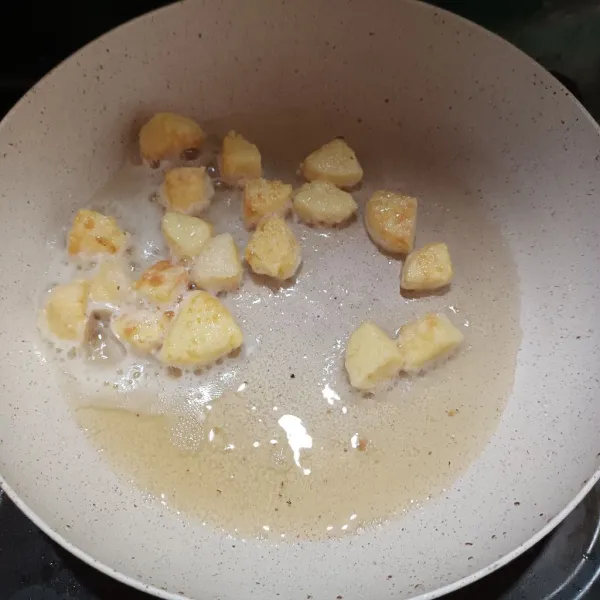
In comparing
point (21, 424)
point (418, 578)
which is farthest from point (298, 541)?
point (21, 424)

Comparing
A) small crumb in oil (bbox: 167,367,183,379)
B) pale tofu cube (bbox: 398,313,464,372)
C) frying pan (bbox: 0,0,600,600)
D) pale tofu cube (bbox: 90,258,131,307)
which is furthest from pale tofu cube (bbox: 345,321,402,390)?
pale tofu cube (bbox: 90,258,131,307)

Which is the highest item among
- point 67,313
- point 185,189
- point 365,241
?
point 365,241

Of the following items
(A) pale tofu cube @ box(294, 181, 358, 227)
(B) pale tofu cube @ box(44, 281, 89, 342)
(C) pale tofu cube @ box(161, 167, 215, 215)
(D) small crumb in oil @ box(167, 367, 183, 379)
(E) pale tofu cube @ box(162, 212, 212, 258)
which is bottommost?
(B) pale tofu cube @ box(44, 281, 89, 342)

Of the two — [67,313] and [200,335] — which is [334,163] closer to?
[200,335]

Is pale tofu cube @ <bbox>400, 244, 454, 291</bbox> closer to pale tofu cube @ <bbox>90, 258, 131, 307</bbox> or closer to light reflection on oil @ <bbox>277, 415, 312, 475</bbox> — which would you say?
light reflection on oil @ <bbox>277, 415, 312, 475</bbox>

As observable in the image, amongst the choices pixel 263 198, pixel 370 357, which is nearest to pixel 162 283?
pixel 263 198

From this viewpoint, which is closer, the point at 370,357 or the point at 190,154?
the point at 370,357
